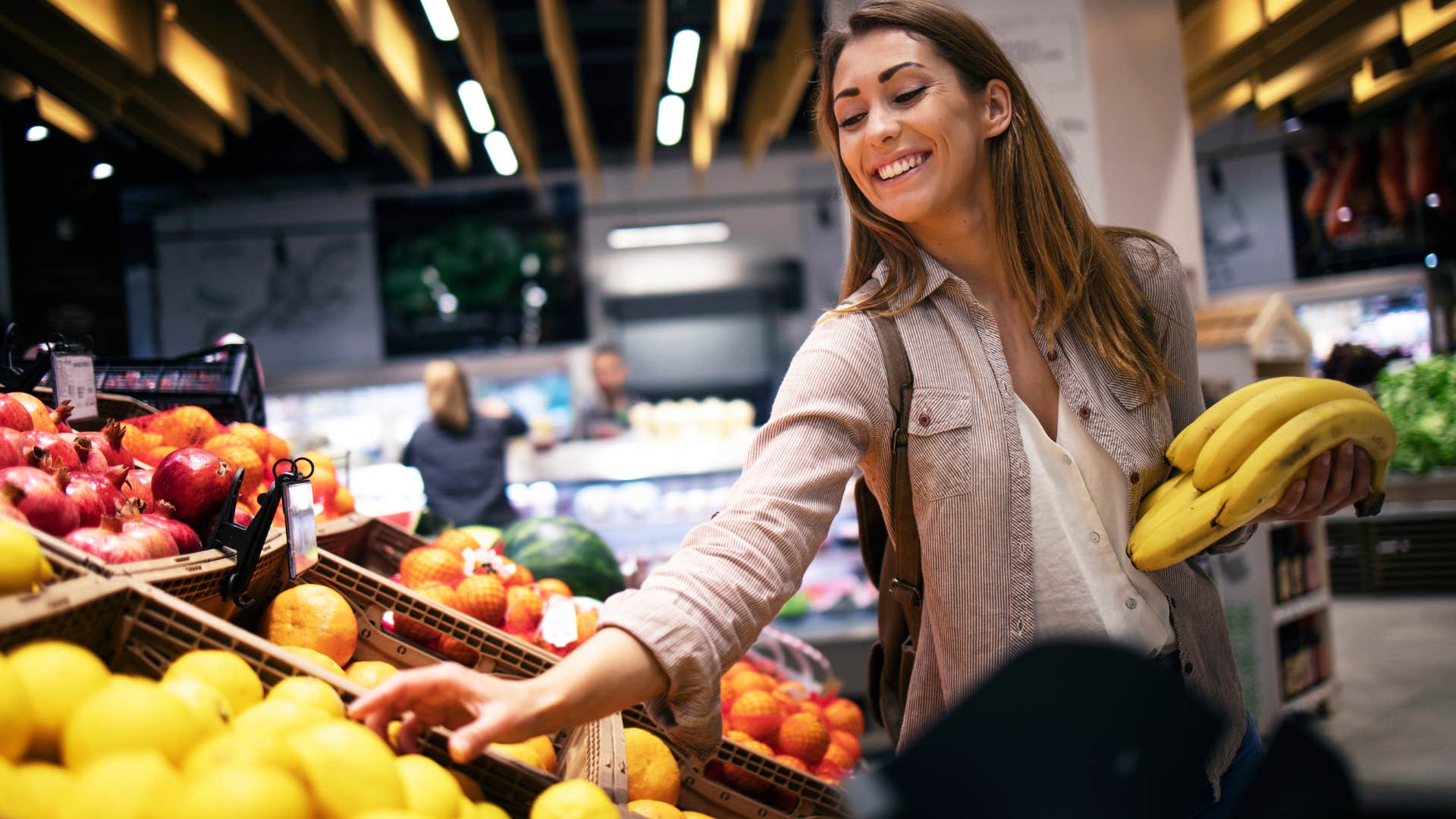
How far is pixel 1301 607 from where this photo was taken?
15.8ft

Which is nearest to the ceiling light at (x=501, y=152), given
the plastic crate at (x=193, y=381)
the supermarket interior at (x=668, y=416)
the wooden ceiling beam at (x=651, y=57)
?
the supermarket interior at (x=668, y=416)

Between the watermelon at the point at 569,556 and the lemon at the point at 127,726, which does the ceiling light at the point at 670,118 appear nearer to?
the watermelon at the point at 569,556

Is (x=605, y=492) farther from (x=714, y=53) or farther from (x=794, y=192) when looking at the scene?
(x=794, y=192)

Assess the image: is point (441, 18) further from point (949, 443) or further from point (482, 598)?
point (949, 443)

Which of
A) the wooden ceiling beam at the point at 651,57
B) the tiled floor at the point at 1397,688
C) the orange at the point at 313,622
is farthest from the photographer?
the wooden ceiling beam at the point at 651,57

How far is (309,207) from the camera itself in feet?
33.6

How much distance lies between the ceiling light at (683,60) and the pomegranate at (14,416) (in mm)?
4697

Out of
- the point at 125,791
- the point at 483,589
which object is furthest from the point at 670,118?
the point at 125,791

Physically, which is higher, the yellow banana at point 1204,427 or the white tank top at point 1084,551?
the yellow banana at point 1204,427

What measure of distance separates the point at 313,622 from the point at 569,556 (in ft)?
4.07

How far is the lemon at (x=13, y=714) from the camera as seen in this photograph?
875 mm

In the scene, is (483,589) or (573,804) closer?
(573,804)

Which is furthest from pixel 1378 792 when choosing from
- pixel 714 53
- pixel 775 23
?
pixel 775 23

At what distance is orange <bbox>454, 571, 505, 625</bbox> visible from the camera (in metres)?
1.89
